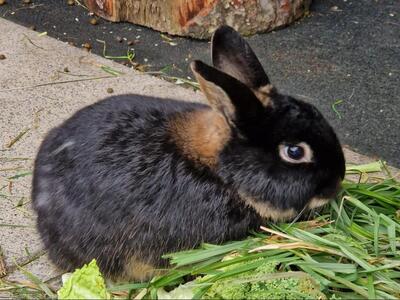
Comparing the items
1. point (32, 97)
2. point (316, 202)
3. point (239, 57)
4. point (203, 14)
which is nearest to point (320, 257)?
point (316, 202)

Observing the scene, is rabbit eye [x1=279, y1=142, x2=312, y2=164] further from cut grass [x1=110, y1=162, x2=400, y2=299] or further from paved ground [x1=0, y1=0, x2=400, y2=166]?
paved ground [x1=0, y1=0, x2=400, y2=166]

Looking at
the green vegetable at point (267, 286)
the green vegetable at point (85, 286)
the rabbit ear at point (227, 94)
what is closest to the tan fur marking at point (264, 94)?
the rabbit ear at point (227, 94)

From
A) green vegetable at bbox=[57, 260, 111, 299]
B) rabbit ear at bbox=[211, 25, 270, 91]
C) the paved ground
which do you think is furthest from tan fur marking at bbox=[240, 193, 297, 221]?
the paved ground

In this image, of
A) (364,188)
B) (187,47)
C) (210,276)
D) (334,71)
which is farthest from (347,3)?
(210,276)

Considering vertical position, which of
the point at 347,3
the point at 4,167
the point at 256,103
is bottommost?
the point at 4,167

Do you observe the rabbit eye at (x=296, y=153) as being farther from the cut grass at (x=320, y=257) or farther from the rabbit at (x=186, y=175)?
the cut grass at (x=320, y=257)

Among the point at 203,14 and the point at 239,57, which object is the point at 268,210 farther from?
the point at 203,14

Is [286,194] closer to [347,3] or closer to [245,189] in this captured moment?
[245,189]
